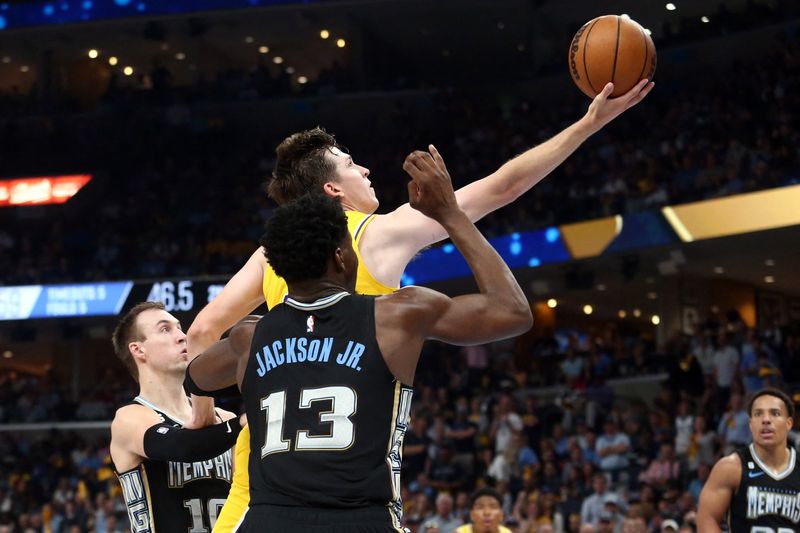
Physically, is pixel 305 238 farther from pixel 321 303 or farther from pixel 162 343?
pixel 162 343

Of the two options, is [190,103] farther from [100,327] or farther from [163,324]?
[163,324]

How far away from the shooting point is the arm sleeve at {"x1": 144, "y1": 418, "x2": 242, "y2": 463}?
4.48 m

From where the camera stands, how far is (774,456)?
6.85 m

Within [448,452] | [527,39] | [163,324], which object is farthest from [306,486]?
[527,39]

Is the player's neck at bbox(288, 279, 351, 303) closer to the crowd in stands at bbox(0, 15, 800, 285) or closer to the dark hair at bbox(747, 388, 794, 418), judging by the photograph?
the dark hair at bbox(747, 388, 794, 418)

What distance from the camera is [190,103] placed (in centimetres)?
2812

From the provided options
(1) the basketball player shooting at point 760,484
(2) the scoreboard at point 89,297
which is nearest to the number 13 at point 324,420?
(1) the basketball player shooting at point 760,484

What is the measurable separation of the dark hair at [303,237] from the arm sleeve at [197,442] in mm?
1328

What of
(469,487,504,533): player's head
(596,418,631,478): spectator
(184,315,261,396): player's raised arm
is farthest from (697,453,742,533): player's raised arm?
(596,418,631,478): spectator

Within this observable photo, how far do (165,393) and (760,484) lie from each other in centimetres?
338

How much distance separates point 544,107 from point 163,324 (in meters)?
21.3

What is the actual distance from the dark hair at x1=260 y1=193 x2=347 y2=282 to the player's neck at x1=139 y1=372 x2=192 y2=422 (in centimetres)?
220

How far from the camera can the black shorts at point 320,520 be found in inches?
125

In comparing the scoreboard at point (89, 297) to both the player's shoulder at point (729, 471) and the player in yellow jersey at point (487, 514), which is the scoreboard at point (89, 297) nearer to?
the player in yellow jersey at point (487, 514)
